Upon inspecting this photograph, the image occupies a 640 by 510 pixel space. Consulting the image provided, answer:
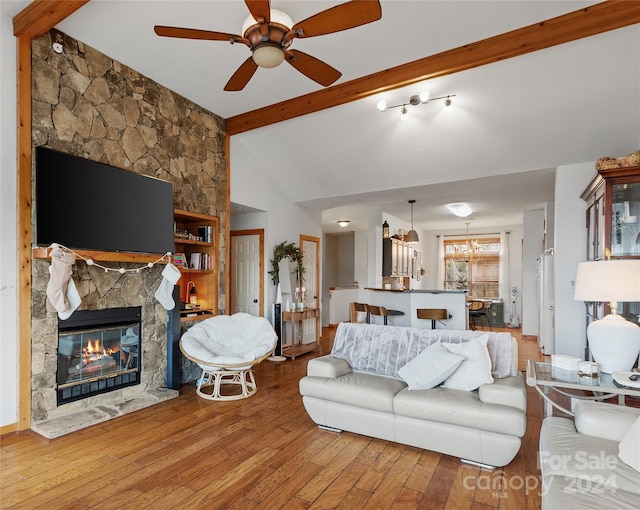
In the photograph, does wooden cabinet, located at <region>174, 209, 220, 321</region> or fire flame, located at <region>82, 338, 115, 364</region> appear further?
wooden cabinet, located at <region>174, 209, 220, 321</region>

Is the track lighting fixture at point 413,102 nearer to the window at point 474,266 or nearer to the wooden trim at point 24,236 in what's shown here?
the wooden trim at point 24,236

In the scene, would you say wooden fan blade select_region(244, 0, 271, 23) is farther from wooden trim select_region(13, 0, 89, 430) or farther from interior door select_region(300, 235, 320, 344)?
interior door select_region(300, 235, 320, 344)

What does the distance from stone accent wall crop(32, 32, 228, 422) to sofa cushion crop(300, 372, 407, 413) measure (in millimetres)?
2141

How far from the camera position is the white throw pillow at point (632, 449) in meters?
1.71

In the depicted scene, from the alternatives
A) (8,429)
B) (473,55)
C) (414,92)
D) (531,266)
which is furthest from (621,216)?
(8,429)

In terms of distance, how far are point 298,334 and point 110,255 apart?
383 centimetres

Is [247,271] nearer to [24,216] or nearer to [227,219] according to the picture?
[227,219]

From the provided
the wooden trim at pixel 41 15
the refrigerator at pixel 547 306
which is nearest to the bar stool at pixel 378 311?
the refrigerator at pixel 547 306

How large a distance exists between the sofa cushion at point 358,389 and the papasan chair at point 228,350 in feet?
3.13

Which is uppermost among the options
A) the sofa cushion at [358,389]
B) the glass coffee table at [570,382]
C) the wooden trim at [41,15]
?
the wooden trim at [41,15]

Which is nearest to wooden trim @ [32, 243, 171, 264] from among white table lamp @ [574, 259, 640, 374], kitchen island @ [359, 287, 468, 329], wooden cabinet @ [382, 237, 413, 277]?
kitchen island @ [359, 287, 468, 329]

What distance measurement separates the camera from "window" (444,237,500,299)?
1075cm

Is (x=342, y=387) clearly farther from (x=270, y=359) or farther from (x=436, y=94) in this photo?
(x=436, y=94)

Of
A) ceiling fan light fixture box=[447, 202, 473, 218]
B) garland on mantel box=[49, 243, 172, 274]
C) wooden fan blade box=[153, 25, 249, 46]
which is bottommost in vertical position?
garland on mantel box=[49, 243, 172, 274]
